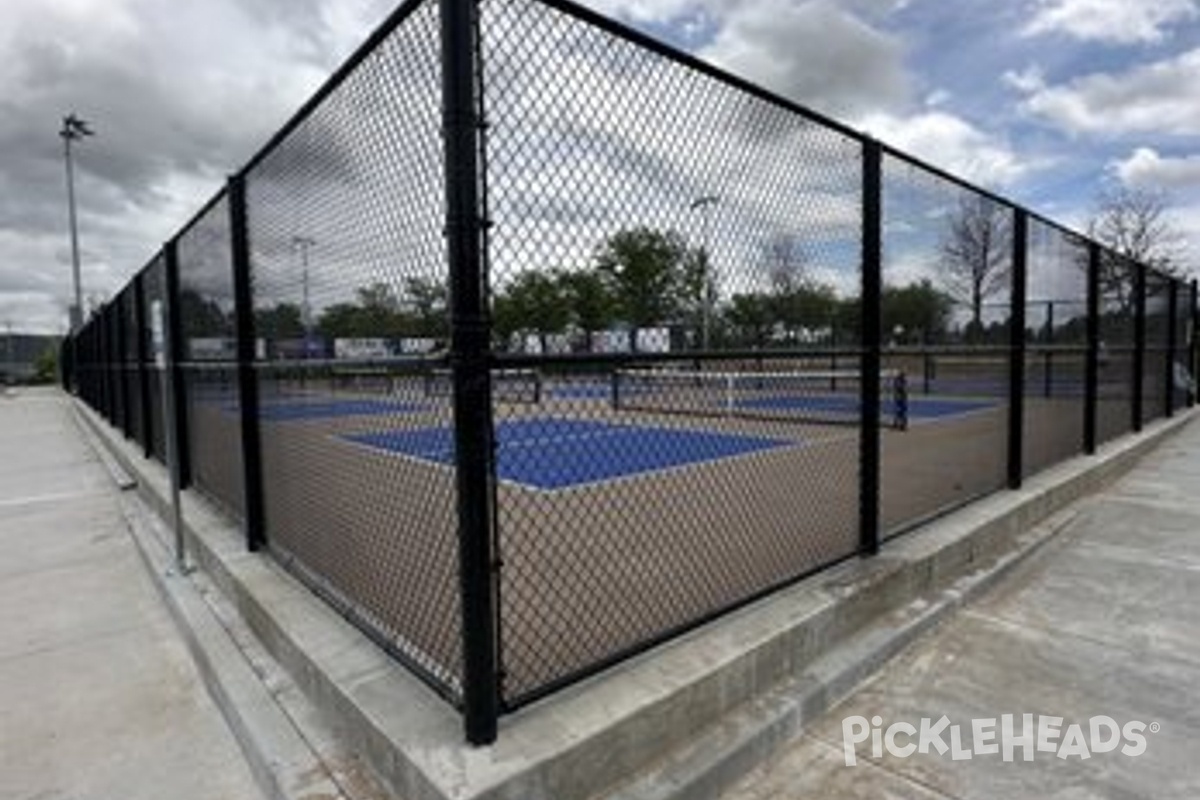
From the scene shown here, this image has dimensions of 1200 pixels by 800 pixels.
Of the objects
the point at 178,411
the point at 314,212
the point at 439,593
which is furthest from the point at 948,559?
the point at 178,411

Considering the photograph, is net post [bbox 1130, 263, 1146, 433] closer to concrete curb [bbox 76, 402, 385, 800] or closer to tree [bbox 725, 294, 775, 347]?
tree [bbox 725, 294, 775, 347]

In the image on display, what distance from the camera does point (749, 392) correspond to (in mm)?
6441

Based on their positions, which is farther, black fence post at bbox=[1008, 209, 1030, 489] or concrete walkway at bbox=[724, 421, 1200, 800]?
black fence post at bbox=[1008, 209, 1030, 489]

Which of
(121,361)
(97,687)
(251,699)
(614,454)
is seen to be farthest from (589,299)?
(121,361)

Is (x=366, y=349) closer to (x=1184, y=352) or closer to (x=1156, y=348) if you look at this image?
(x=1156, y=348)

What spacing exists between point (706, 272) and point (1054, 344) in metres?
6.44

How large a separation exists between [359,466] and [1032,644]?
3.84 m

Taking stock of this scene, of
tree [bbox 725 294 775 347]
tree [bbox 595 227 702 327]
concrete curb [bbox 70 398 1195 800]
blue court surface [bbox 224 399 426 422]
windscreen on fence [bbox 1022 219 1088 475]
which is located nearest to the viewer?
concrete curb [bbox 70 398 1195 800]

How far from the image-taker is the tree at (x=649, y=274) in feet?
10.6

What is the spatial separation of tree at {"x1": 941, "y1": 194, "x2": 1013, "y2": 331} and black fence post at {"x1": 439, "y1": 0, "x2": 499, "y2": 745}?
4.58m

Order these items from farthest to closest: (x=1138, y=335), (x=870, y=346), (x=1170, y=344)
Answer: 1. (x=1170, y=344)
2. (x=1138, y=335)
3. (x=870, y=346)

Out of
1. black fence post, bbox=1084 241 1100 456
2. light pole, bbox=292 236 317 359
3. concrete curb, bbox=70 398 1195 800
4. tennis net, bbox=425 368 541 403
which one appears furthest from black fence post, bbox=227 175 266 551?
black fence post, bbox=1084 241 1100 456

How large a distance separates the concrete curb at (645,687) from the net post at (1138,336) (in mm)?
7639

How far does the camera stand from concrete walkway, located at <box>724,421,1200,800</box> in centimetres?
299
